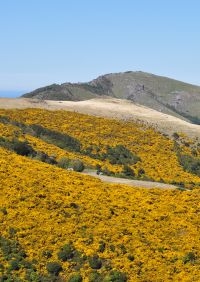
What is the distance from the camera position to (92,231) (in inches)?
1702

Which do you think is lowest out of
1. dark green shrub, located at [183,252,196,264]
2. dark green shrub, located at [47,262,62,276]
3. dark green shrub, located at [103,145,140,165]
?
dark green shrub, located at [47,262,62,276]

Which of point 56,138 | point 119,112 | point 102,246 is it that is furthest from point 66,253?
point 119,112

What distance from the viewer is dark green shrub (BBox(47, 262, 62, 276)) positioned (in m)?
39.2

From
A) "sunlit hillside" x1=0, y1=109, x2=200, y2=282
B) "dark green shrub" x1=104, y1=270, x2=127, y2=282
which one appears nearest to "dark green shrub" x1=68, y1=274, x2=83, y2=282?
"sunlit hillside" x1=0, y1=109, x2=200, y2=282

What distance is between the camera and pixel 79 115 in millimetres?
104688

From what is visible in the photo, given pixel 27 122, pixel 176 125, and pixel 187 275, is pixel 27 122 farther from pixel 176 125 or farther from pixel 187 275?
pixel 187 275

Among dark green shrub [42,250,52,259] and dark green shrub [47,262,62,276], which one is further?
dark green shrub [42,250,52,259]

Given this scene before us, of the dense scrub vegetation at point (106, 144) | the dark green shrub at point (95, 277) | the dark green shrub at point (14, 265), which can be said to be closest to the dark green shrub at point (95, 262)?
the dark green shrub at point (95, 277)

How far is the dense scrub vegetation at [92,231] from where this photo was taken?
129ft

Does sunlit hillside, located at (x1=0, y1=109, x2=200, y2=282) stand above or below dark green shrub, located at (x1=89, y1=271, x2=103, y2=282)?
above

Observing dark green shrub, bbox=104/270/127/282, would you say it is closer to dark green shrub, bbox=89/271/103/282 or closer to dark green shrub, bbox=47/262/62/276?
dark green shrub, bbox=89/271/103/282

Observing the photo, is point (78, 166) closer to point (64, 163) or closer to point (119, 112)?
point (64, 163)

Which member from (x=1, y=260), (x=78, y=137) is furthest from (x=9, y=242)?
(x=78, y=137)

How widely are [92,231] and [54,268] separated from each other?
5079 millimetres
